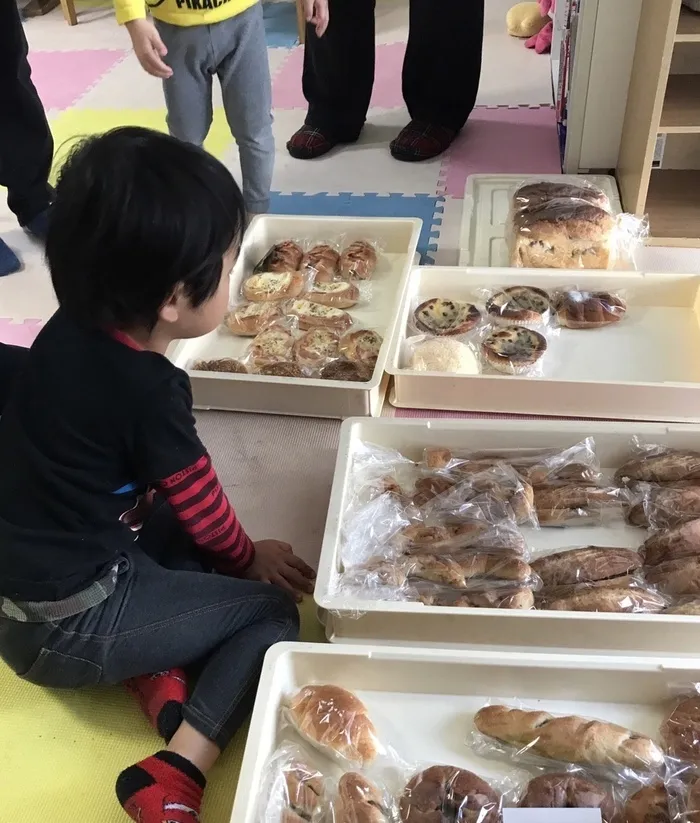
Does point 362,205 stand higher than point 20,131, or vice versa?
point 20,131

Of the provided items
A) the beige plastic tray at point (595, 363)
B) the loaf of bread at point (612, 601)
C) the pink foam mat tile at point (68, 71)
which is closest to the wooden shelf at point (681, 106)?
the beige plastic tray at point (595, 363)

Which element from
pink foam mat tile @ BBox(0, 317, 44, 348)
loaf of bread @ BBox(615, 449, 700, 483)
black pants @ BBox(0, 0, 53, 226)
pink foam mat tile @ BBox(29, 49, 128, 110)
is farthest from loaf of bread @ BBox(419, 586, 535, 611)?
pink foam mat tile @ BBox(29, 49, 128, 110)

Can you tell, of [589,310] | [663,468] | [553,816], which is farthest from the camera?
[589,310]

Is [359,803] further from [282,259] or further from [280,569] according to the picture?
[282,259]

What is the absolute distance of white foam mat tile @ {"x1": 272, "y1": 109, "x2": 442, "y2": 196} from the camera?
2160 mm

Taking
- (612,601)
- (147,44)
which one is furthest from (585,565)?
(147,44)

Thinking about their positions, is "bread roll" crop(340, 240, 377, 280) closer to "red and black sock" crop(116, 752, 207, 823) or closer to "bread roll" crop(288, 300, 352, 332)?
"bread roll" crop(288, 300, 352, 332)

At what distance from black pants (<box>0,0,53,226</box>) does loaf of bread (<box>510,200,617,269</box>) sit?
1.20 m

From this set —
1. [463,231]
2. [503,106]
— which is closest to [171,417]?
[463,231]

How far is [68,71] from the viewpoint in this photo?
9.86 feet

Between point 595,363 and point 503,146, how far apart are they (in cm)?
112

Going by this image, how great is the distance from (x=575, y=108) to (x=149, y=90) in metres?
1.60

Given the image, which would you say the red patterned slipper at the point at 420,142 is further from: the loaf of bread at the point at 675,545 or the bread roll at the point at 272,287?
the loaf of bread at the point at 675,545

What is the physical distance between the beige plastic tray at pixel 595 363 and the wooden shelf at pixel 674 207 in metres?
0.33
